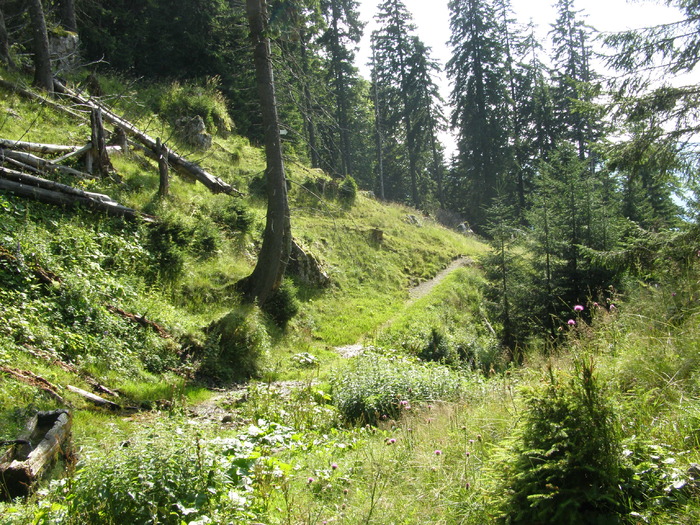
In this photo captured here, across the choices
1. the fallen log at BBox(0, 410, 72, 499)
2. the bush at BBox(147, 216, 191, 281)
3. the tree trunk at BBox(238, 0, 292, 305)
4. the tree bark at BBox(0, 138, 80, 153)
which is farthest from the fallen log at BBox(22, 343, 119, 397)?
the tree bark at BBox(0, 138, 80, 153)

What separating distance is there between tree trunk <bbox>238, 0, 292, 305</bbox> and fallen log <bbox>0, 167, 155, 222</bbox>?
10.3 ft

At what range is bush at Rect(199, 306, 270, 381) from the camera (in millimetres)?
8602

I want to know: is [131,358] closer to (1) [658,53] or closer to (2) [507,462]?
(2) [507,462]

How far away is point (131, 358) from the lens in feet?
24.1

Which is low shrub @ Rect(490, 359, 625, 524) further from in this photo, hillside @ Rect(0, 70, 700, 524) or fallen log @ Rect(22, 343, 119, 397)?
fallen log @ Rect(22, 343, 119, 397)

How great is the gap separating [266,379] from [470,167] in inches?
1392

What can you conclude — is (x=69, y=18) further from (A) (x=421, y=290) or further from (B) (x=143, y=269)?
(A) (x=421, y=290)

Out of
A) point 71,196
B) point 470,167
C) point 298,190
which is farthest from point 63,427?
point 470,167

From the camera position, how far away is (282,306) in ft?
39.0

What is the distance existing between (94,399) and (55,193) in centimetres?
538

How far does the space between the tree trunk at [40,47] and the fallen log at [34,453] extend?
44.9 ft

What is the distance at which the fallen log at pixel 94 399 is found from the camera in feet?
19.1

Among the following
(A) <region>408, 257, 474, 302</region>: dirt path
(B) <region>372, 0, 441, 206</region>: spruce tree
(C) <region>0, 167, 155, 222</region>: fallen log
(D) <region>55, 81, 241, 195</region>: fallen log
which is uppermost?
(B) <region>372, 0, 441, 206</region>: spruce tree

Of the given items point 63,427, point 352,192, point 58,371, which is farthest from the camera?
point 352,192
